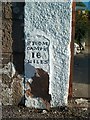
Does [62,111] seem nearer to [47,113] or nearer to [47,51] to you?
[47,113]

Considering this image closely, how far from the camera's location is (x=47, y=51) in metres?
4.85

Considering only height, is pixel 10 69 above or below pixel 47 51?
below

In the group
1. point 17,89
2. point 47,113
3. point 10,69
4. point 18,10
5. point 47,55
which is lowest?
point 47,113

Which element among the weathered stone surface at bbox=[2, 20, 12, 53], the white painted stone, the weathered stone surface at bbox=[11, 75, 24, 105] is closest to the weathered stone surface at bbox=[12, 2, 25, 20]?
the weathered stone surface at bbox=[2, 20, 12, 53]

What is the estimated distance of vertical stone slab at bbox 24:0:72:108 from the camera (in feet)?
15.7

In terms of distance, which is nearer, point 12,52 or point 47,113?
point 47,113

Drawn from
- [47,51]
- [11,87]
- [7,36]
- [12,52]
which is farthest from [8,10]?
[11,87]

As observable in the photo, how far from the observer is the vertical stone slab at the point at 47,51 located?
479 cm

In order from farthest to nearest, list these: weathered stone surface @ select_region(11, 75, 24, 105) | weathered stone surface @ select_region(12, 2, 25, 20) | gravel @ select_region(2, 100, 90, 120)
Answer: weathered stone surface @ select_region(11, 75, 24, 105), weathered stone surface @ select_region(12, 2, 25, 20), gravel @ select_region(2, 100, 90, 120)

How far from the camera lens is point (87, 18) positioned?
761 cm

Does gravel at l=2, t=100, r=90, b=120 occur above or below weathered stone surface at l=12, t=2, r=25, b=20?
below

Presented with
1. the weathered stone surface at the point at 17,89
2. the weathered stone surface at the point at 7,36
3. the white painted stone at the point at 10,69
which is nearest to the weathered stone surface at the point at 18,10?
the weathered stone surface at the point at 7,36

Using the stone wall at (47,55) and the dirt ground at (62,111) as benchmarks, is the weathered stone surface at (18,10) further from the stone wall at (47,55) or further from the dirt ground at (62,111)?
the dirt ground at (62,111)

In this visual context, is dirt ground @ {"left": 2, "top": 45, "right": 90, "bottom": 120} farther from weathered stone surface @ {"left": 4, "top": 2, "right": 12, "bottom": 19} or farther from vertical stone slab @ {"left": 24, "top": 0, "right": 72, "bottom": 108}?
weathered stone surface @ {"left": 4, "top": 2, "right": 12, "bottom": 19}
